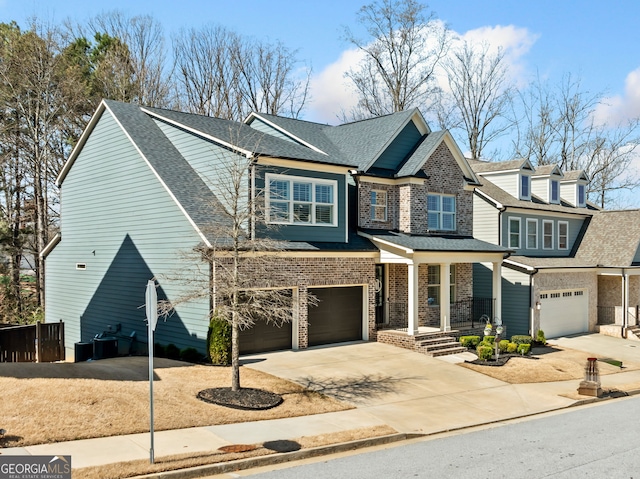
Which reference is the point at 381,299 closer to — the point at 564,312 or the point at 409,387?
the point at 409,387

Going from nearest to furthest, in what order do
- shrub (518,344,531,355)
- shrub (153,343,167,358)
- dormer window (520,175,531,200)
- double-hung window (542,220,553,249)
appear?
1. shrub (153,343,167,358)
2. shrub (518,344,531,355)
3. dormer window (520,175,531,200)
4. double-hung window (542,220,553,249)

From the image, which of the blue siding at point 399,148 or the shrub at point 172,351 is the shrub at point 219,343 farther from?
the blue siding at point 399,148

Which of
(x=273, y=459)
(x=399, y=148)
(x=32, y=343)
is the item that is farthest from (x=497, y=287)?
(x=32, y=343)

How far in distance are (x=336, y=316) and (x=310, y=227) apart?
352 centimetres

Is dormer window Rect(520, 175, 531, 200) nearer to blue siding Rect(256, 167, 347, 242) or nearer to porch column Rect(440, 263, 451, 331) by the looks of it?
porch column Rect(440, 263, 451, 331)

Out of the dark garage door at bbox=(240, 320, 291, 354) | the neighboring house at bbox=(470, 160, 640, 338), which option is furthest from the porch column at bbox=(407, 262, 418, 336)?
the neighboring house at bbox=(470, 160, 640, 338)

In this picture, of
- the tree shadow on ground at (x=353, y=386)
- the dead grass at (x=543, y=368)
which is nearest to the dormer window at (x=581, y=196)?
the dead grass at (x=543, y=368)

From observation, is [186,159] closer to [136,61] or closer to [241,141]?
[241,141]

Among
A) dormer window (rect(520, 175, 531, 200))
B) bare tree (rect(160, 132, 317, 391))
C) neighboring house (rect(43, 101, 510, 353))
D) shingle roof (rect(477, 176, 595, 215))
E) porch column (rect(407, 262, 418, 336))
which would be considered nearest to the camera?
bare tree (rect(160, 132, 317, 391))

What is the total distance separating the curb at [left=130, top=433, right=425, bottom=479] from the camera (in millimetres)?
9398

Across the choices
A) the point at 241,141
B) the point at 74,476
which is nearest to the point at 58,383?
the point at 74,476

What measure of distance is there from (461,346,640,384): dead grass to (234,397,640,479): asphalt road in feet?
17.6

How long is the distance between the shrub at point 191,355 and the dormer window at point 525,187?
65.2 ft

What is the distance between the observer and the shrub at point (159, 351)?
1985 cm
